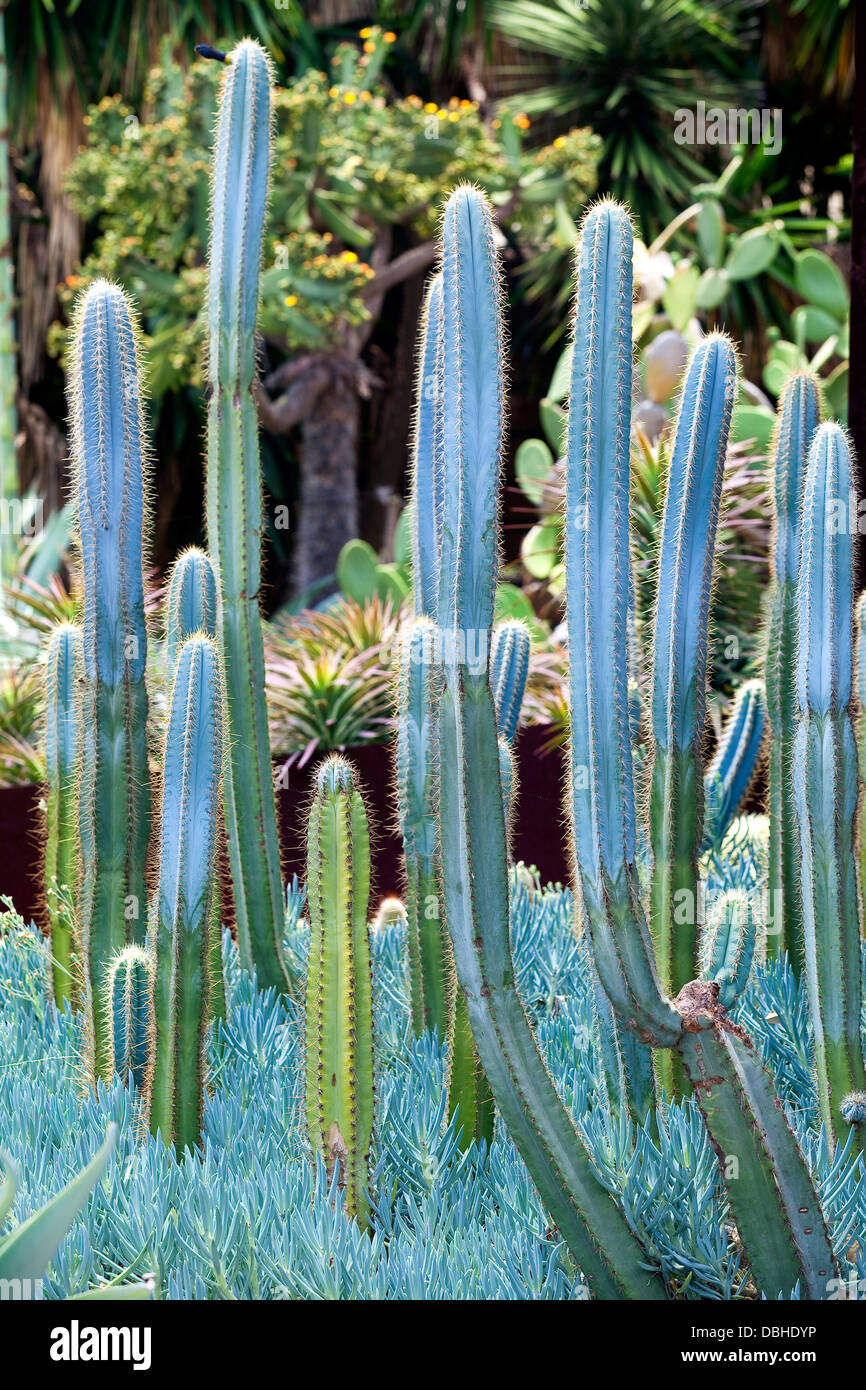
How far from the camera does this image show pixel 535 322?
26.6ft

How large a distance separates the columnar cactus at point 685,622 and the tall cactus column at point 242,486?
51cm

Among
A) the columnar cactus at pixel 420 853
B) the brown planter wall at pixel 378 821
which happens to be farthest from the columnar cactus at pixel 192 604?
the brown planter wall at pixel 378 821

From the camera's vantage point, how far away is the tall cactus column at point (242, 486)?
1.53 metres

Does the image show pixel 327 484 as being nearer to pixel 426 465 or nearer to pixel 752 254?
pixel 752 254

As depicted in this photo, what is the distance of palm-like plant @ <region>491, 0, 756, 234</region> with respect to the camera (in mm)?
7754

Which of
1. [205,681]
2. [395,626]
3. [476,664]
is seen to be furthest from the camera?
[395,626]

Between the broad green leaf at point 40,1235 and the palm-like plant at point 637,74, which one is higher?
the palm-like plant at point 637,74

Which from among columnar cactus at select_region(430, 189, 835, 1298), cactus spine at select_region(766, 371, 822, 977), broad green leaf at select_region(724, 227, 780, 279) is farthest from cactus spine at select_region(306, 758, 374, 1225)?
broad green leaf at select_region(724, 227, 780, 279)

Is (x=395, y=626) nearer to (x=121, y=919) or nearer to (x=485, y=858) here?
(x=121, y=919)

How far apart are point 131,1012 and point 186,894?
0.17m

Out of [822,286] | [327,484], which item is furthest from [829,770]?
[327,484]

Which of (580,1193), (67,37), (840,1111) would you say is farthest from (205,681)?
(67,37)

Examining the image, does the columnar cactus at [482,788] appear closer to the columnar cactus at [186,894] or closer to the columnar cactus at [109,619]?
the columnar cactus at [186,894]

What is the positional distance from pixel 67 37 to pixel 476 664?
8052 millimetres
